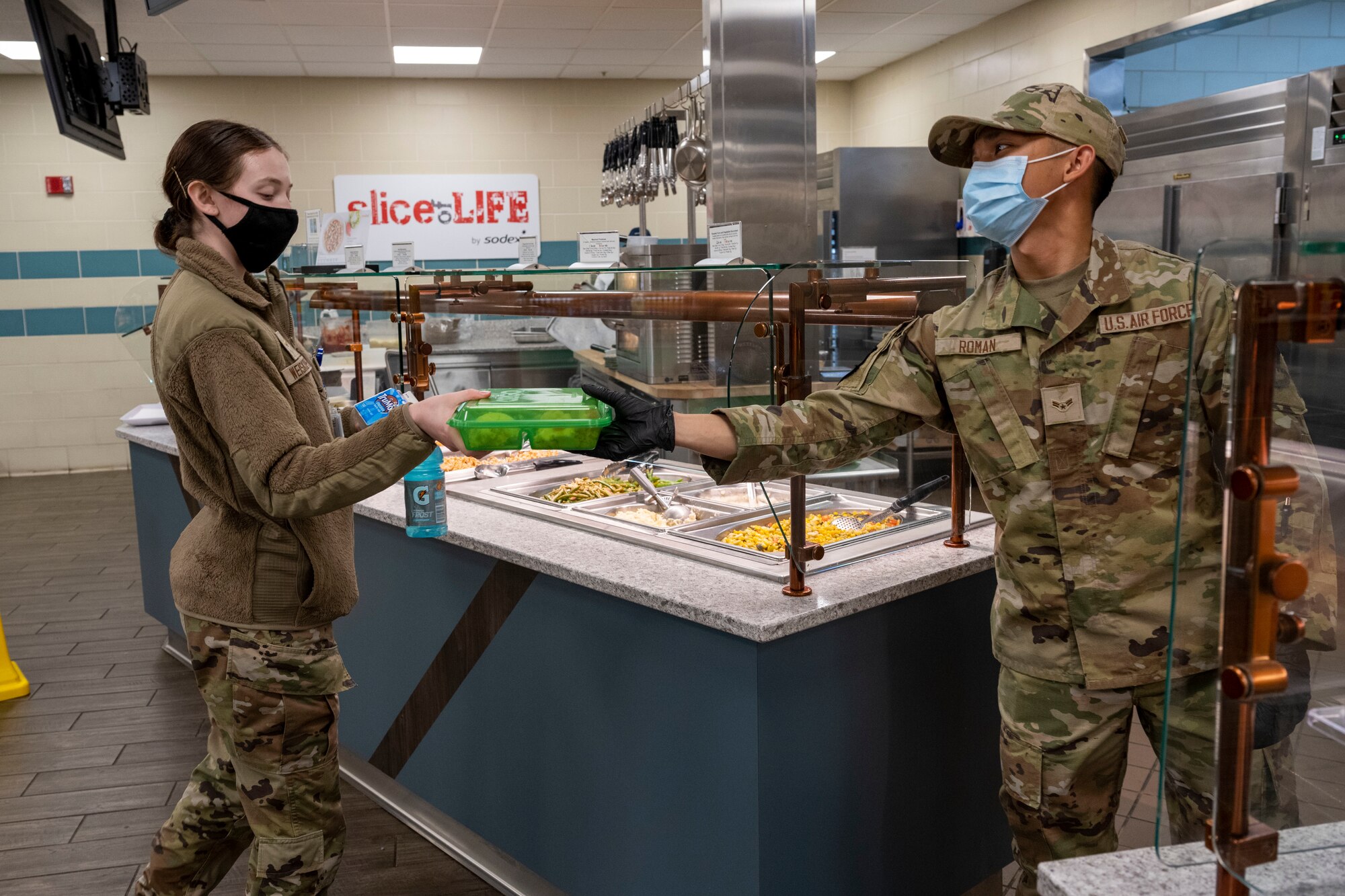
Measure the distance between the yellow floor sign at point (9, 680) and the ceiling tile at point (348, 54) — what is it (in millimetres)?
5227

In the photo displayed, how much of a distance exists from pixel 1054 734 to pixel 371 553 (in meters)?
1.92

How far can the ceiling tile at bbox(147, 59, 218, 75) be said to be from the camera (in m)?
7.98

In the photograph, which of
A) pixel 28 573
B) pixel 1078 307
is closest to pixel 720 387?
pixel 1078 307

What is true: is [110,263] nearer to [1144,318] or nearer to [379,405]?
[379,405]

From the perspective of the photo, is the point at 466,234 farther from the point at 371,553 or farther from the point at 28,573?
the point at 371,553

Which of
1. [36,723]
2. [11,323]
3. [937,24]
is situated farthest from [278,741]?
[11,323]

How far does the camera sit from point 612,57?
8180mm

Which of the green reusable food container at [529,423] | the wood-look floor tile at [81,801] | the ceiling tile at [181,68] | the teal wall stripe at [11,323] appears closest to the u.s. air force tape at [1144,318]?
the green reusable food container at [529,423]

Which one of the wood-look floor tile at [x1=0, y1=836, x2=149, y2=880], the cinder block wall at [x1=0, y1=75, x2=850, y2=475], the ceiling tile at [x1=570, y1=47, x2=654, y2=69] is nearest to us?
the wood-look floor tile at [x1=0, y1=836, x2=149, y2=880]

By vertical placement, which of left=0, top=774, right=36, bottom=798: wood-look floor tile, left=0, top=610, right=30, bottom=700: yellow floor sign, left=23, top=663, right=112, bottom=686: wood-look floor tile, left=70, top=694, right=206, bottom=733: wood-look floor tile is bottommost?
left=0, top=774, right=36, bottom=798: wood-look floor tile

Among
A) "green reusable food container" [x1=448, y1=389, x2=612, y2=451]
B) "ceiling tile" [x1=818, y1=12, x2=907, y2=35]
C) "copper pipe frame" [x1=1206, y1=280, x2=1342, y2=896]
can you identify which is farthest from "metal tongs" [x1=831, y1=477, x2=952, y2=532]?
"ceiling tile" [x1=818, y1=12, x2=907, y2=35]

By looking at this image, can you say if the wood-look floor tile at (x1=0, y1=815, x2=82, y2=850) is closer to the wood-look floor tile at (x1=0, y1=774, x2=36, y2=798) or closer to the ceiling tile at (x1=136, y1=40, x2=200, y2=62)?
the wood-look floor tile at (x1=0, y1=774, x2=36, y2=798)

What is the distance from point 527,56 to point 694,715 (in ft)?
23.6

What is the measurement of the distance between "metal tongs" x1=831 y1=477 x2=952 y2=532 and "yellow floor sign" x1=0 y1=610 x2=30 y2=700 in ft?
10.5
